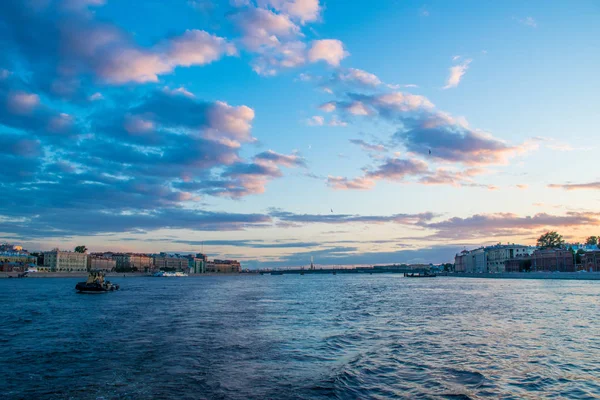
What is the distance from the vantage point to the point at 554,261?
577 ft

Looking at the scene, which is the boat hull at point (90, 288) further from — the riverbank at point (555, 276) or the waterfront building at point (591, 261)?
the waterfront building at point (591, 261)

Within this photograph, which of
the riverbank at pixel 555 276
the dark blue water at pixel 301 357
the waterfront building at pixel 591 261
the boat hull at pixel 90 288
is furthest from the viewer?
the waterfront building at pixel 591 261

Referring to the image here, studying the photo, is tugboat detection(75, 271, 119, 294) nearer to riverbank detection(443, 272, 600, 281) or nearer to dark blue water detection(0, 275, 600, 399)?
dark blue water detection(0, 275, 600, 399)

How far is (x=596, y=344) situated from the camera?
85.6ft

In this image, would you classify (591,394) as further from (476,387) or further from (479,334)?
(479,334)

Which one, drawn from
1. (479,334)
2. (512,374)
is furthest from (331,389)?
(479,334)

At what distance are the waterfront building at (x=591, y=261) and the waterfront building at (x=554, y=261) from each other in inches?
233

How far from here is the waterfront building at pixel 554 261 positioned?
17100 centimetres

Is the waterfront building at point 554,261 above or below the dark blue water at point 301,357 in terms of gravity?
below

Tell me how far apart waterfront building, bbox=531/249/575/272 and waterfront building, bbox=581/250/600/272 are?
5921 mm

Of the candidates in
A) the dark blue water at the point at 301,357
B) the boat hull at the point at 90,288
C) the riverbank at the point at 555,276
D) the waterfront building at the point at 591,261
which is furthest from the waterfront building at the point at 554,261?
the boat hull at the point at 90,288

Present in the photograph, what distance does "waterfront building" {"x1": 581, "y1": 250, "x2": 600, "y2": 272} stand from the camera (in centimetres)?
15462

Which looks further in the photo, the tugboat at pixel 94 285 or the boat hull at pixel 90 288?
the tugboat at pixel 94 285

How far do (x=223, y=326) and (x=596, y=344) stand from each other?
2396cm
